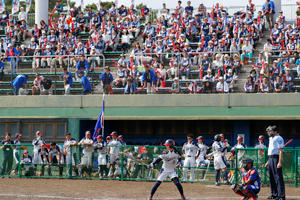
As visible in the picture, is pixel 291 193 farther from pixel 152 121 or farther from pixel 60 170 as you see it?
pixel 152 121

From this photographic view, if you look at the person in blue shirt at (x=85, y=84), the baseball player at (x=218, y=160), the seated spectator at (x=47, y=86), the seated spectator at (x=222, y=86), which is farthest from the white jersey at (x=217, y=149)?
the seated spectator at (x=47, y=86)

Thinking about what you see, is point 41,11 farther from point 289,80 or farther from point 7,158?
point 289,80

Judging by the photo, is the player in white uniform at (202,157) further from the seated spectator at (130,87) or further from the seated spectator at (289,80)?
the seated spectator at (130,87)

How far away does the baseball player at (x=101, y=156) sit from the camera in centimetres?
2039

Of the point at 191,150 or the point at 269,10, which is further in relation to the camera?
the point at 269,10

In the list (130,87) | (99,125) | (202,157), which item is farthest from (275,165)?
(130,87)

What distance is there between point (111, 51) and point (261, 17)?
23.5 feet

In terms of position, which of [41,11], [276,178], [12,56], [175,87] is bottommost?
[276,178]

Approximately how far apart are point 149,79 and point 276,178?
10.0 meters

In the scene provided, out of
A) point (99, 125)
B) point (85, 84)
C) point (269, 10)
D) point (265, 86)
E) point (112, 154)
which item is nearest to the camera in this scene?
point (112, 154)

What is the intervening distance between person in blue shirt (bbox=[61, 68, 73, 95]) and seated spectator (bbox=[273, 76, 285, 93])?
326 inches

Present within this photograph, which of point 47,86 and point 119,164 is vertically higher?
point 47,86

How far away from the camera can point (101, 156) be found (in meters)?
20.5

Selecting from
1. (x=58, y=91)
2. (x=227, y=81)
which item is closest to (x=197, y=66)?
(x=227, y=81)
